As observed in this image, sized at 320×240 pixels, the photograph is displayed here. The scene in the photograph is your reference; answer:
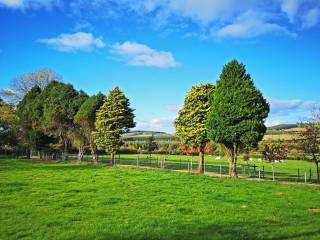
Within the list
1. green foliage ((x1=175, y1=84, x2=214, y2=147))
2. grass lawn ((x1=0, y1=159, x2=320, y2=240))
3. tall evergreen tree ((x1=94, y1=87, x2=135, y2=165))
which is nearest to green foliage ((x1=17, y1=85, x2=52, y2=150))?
tall evergreen tree ((x1=94, y1=87, x2=135, y2=165))

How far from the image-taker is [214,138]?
4125 cm

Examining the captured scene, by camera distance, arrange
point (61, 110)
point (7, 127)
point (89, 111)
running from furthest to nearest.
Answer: point (7, 127) → point (61, 110) → point (89, 111)

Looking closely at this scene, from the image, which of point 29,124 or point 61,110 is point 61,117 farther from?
point 29,124

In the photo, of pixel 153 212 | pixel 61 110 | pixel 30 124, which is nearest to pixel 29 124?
pixel 30 124

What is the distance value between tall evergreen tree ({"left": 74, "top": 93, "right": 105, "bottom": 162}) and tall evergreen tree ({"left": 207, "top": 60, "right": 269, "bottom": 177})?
25.7 metres

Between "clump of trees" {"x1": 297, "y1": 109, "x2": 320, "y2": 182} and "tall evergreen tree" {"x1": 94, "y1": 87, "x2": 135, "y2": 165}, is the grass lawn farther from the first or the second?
"tall evergreen tree" {"x1": 94, "y1": 87, "x2": 135, "y2": 165}

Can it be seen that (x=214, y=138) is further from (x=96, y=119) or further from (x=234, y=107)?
(x=96, y=119)

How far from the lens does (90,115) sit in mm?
62938

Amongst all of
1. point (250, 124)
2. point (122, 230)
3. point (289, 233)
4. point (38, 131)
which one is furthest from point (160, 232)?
point (38, 131)

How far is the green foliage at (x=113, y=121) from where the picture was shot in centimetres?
5781

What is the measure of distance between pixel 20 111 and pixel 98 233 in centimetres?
7386

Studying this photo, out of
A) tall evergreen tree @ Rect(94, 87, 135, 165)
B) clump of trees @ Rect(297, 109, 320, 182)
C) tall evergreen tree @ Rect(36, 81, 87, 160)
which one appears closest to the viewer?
clump of trees @ Rect(297, 109, 320, 182)

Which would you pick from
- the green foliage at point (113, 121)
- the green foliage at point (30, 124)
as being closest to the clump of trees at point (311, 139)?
the green foliage at point (113, 121)

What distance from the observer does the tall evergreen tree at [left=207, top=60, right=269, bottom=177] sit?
38.9 m
